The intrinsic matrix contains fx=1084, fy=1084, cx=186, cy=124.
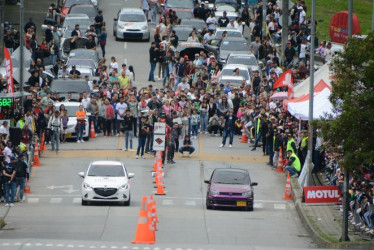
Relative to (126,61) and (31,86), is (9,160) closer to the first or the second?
(31,86)

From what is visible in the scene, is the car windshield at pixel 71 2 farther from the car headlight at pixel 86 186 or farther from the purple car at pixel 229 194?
the purple car at pixel 229 194

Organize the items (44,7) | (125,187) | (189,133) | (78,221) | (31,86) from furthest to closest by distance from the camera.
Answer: (44,7), (31,86), (189,133), (125,187), (78,221)

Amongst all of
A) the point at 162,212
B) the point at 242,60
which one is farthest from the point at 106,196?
the point at 242,60

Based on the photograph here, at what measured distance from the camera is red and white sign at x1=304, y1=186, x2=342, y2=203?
33188mm

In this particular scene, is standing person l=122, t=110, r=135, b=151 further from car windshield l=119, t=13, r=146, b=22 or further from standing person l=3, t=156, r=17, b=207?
car windshield l=119, t=13, r=146, b=22

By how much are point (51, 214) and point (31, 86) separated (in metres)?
15.8

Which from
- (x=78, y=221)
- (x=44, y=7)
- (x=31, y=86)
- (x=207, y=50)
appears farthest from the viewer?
(x=44, y=7)

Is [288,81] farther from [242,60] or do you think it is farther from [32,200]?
[242,60]

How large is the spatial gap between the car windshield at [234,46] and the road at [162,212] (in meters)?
12.3

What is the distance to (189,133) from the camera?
44.3m

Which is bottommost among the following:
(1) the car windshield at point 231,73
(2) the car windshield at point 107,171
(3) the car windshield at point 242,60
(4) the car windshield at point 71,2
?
(2) the car windshield at point 107,171

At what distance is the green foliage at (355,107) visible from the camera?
27.6 meters

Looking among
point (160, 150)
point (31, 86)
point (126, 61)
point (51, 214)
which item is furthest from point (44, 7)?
point (51, 214)

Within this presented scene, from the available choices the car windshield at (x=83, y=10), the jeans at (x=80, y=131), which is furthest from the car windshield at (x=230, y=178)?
the car windshield at (x=83, y=10)
